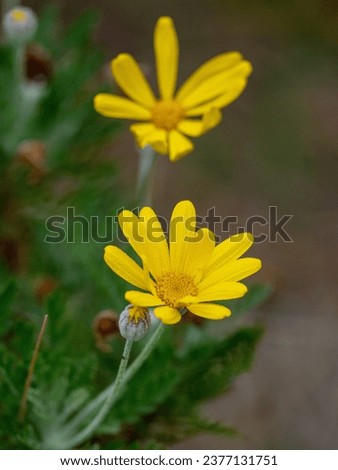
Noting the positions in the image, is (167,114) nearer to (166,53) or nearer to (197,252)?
(166,53)

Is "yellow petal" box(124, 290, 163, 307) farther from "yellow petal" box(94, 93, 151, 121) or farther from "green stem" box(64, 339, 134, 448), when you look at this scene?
"yellow petal" box(94, 93, 151, 121)

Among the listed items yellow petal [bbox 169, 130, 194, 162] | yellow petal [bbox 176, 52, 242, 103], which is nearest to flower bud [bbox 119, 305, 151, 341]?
yellow petal [bbox 169, 130, 194, 162]

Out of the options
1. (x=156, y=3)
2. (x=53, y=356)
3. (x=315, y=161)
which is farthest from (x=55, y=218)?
(x=156, y=3)

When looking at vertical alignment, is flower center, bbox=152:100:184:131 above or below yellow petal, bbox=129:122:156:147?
above

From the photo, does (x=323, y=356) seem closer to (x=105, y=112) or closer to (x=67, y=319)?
(x=67, y=319)

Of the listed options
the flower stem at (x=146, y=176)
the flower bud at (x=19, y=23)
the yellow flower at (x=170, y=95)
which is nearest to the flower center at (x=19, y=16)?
the flower bud at (x=19, y=23)

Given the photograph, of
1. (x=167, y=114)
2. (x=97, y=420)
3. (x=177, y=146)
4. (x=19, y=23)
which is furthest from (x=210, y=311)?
(x=19, y=23)
